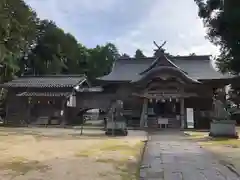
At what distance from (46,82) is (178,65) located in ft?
44.7

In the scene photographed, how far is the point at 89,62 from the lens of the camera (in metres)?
55.0

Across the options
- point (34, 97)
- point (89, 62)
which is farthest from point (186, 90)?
point (89, 62)

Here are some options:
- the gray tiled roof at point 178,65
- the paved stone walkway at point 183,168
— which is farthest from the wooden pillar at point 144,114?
the paved stone walkway at point 183,168

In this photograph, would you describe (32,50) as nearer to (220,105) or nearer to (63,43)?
(63,43)

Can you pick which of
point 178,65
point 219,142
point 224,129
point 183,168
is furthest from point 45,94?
point 183,168

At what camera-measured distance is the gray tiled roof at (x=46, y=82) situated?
94.3ft

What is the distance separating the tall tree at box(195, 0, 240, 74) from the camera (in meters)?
9.86

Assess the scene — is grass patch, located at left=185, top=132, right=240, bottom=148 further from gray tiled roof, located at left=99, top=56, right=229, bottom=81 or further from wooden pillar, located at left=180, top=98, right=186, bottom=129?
gray tiled roof, located at left=99, top=56, right=229, bottom=81

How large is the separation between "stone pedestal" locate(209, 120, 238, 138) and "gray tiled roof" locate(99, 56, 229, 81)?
1057 centimetres

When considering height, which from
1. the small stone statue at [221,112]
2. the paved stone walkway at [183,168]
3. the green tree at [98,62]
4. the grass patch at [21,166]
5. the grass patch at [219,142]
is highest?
the green tree at [98,62]

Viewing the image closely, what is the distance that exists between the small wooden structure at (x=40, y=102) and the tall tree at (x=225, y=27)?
58.0 feet

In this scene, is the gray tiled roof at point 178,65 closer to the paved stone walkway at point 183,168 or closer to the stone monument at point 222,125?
the stone monument at point 222,125

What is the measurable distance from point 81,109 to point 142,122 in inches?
270

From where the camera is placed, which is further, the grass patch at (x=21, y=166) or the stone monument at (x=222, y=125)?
the stone monument at (x=222, y=125)
